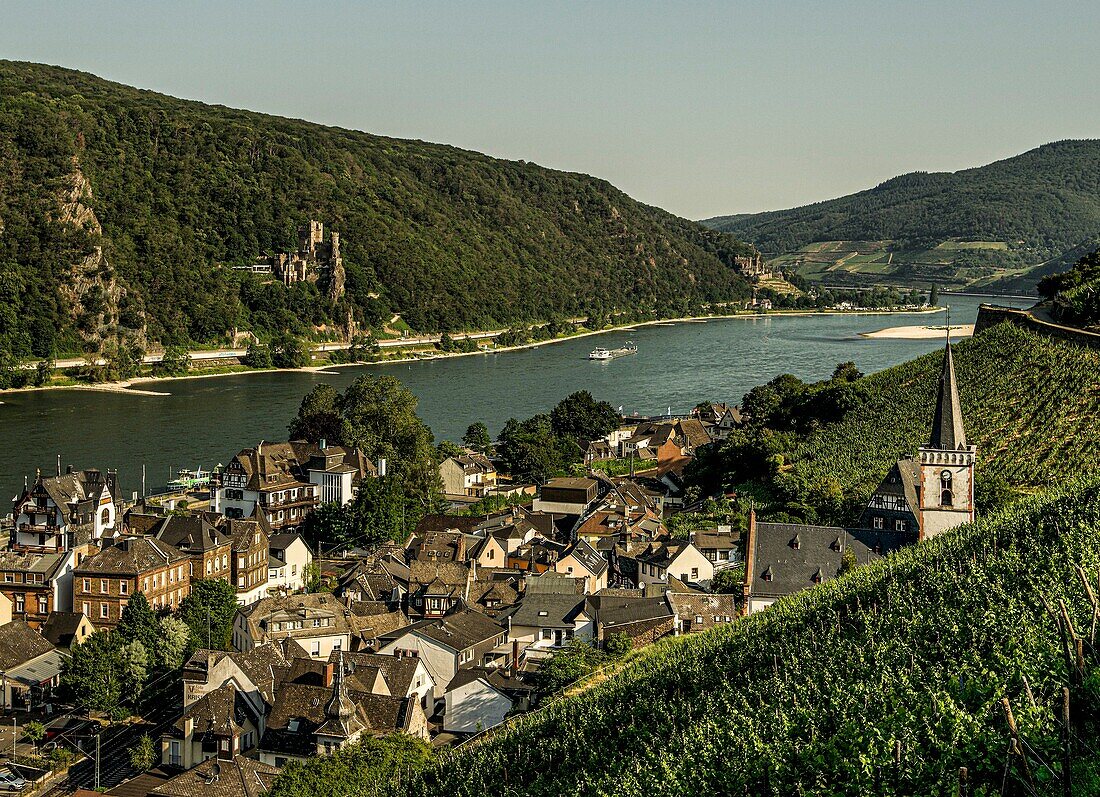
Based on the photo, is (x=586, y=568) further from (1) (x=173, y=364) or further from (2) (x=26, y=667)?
(1) (x=173, y=364)

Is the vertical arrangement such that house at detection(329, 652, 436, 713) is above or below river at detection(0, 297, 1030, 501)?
above

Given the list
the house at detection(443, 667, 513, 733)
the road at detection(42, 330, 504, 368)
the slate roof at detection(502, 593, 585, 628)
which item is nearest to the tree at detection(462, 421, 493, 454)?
the slate roof at detection(502, 593, 585, 628)

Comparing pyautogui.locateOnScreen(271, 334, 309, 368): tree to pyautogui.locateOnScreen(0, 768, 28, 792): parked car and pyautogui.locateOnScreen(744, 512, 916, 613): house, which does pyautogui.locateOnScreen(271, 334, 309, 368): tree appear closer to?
pyautogui.locateOnScreen(744, 512, 916, 613): house

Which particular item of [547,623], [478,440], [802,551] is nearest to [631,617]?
[547,623]

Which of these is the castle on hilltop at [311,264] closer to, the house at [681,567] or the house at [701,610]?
the house at [681,567]

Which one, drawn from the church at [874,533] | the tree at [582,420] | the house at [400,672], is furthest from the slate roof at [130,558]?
the tree at [582,420]

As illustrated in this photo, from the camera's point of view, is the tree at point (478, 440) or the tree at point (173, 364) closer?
the tree at point (478, 440)
